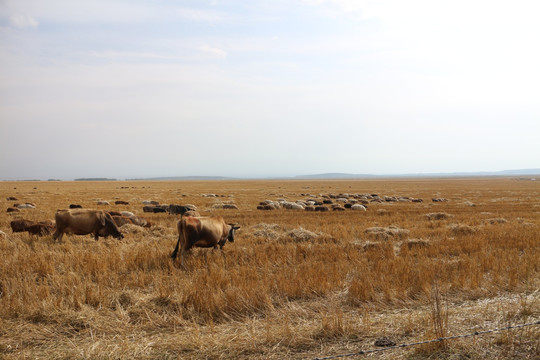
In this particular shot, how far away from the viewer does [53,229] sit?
14.5 meters

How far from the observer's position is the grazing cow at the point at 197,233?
10195 mm

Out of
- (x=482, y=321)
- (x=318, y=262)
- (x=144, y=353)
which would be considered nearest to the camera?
(x=144, y=353)

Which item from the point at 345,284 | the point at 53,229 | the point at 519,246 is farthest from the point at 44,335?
the point at 519,246

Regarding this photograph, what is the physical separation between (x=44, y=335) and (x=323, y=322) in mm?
4233

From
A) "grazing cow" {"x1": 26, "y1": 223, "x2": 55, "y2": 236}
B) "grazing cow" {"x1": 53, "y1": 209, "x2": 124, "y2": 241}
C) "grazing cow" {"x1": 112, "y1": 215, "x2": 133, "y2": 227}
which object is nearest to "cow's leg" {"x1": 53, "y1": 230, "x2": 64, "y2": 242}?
"grazing cow" {"x1": 53, "y1": 209, "x2": 124, "y2": 241}

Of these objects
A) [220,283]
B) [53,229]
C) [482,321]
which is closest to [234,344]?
[220,283]

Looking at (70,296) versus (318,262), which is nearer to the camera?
(70,296)

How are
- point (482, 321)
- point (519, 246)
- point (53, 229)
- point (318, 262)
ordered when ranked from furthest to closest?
point (53, 229), point (519, 246), point (318, 262), point (482, 321)

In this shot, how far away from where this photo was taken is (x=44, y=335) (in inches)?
213

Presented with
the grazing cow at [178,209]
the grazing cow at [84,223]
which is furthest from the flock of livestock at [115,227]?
the grazing cow at [178,209]

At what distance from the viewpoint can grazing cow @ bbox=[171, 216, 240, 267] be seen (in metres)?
10.2

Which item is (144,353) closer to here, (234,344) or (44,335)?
(234,344)

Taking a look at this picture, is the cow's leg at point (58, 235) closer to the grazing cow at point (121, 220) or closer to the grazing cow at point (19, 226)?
the grazing cow at point (19, 226)

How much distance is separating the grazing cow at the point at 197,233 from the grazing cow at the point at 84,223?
4418 millimetres
